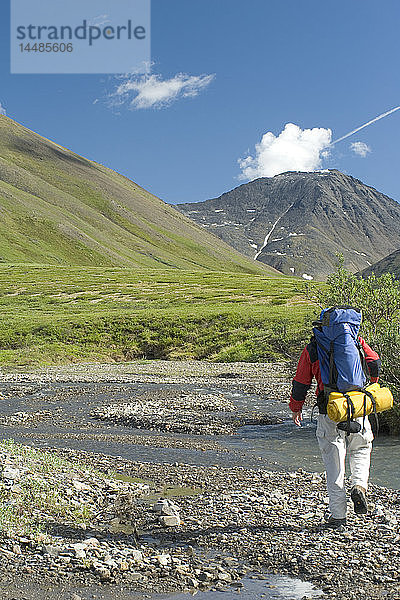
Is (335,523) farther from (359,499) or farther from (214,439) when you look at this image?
(214,439)

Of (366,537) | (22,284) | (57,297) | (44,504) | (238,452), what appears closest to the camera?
(366,537)

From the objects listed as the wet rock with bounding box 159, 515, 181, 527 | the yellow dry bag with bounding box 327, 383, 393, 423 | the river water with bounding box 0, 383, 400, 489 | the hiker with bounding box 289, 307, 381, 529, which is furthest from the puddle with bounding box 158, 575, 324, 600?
the river water with bounding box 0, 383, 400, 489

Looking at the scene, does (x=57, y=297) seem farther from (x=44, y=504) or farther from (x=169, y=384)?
(x=44, y=504)

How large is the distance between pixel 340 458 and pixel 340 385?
51.5 inches

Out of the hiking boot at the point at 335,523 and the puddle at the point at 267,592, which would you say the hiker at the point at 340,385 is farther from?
the puddle at the point at 267,592

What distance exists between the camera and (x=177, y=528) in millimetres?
10758

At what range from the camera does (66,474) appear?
45.2 feet

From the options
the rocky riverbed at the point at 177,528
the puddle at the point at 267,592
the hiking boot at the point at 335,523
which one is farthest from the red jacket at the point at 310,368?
the puddle at the point at 267,592

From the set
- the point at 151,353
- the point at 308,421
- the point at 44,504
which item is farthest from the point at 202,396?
the point at 151,353

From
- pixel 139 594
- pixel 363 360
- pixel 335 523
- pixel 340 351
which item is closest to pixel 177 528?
pixel 139 594

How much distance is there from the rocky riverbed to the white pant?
59 cm

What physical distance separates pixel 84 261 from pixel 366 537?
622ft

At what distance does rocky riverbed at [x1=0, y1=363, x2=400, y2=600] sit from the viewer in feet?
28.7

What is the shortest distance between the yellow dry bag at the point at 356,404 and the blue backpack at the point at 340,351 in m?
0.16
